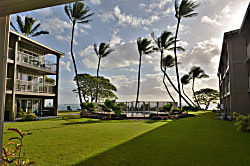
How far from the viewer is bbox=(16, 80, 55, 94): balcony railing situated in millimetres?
16486

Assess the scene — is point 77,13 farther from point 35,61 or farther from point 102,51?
point 35,61

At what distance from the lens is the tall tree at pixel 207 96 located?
38.1m

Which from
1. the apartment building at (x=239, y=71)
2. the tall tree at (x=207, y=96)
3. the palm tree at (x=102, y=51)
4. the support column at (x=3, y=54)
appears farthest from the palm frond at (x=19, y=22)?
the tall tree at (x=207, y=96)

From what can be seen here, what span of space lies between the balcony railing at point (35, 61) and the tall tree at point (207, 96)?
3055 centimetres

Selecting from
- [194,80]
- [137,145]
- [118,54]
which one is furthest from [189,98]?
[137,145]

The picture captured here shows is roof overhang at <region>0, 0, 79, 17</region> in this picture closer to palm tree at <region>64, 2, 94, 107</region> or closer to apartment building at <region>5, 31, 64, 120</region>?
apartment building at <region>5, 31, 64, 120</region>

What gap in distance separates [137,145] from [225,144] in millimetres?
3057

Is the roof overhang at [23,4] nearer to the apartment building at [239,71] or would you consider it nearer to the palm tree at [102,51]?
the apartment building at [239,71]

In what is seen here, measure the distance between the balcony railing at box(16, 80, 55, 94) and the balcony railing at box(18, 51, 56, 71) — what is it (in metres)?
1.87

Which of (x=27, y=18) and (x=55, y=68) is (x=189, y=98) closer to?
(x=55, y=68)

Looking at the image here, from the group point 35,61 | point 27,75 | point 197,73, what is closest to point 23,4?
point 27,75

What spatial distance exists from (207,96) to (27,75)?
3379 cm

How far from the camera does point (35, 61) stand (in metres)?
18.8

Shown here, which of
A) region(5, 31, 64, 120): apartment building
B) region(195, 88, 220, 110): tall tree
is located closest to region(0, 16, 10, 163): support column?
region(5, 31, 64, 120): apartment building
